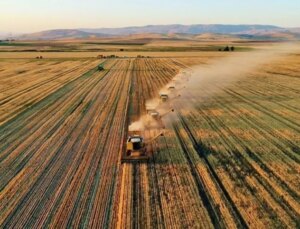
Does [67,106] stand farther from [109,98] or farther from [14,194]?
[14,194]

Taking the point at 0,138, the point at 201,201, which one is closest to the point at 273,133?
the point at 201,201

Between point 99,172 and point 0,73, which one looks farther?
point 0,73

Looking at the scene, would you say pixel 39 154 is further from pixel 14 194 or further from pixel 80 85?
pixel 80 85

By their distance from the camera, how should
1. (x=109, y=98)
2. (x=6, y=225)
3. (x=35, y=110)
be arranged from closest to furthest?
(x=6, y=225) → (x=35, y=110) → (x=109, y=98)

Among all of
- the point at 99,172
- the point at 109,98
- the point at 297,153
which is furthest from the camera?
the point at 109,98

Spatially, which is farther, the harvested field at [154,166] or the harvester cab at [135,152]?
the harvester cab at [135,152]

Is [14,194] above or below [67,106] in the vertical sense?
above

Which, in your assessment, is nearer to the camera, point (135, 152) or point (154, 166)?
point (154, 166)

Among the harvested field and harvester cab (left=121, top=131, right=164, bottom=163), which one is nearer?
the harvested field
